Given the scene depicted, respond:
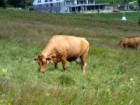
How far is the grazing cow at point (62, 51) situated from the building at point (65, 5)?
14972cm

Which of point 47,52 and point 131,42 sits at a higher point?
point 47,52

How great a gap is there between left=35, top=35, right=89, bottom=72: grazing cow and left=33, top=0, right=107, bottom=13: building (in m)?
150

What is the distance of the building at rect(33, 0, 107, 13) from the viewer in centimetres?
16938

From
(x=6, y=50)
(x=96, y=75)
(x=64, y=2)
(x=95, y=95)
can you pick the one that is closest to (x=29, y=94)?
(x=95, y=95)

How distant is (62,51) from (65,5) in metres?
153

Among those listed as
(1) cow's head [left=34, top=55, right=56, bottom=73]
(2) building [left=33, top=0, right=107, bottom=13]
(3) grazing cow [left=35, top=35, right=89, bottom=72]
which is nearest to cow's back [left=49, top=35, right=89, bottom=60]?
(3) grazing cow [left=35, top=35, right=89, bottom=72]

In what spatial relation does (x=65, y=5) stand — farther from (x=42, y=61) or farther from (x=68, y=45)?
(x=42, y=61)

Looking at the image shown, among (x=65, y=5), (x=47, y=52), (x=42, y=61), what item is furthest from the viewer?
(x=65, y=5)

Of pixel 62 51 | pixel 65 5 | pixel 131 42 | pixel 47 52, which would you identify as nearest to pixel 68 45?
pixel 62 51

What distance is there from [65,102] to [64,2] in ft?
537

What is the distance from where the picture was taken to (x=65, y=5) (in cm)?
16938

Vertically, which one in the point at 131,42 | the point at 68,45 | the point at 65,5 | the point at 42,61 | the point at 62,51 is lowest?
the point at 65,5

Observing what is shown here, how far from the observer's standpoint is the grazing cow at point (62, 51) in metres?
16.3

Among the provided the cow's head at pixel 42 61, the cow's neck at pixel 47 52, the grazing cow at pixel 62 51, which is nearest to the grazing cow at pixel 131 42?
the grazing cow at pixel 62 51
